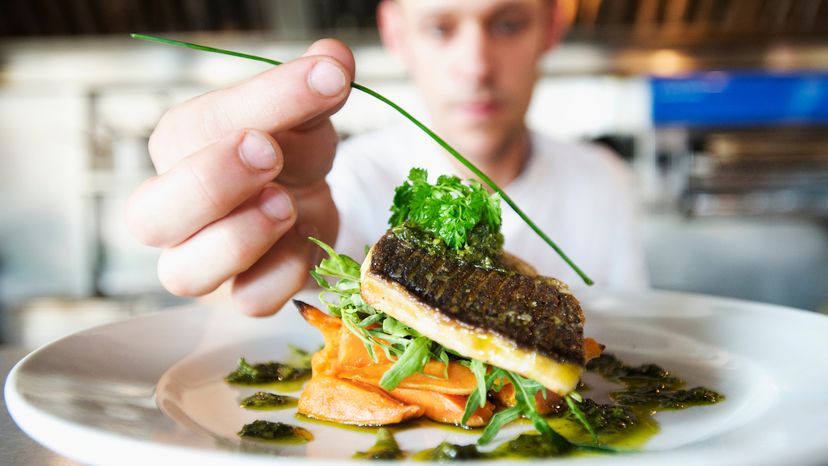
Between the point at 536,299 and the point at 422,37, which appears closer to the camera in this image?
the point at 536,299

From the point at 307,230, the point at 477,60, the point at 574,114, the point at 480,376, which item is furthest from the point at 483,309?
the point at 574,114

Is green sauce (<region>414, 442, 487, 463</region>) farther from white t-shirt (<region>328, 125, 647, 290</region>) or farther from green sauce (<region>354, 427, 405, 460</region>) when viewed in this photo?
white t-shirt (<region>328, 125, 647, 290</region>)

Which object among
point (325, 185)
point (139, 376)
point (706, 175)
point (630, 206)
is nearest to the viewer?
point (139, 376)

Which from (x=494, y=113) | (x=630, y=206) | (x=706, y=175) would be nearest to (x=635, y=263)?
(x=630, y=206)

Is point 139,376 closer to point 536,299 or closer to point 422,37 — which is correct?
point 536,299

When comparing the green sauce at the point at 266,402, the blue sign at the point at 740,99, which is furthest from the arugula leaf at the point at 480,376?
the blue sign at the point at 740,99
